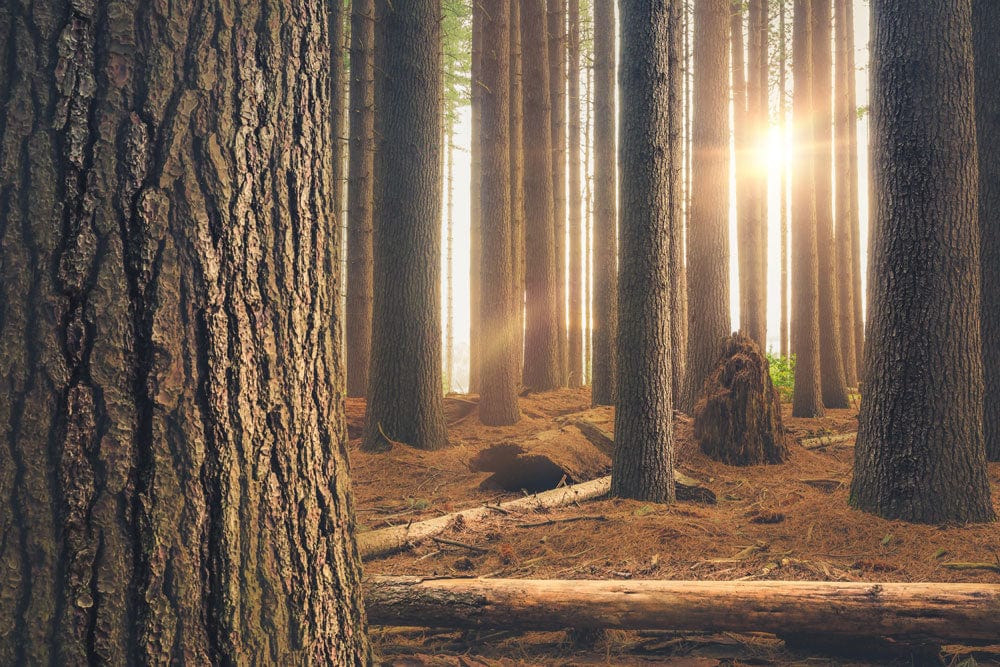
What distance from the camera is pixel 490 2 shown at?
10.7 m

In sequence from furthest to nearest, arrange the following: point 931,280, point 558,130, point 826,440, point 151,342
Result: point 558,130
point 826,440
point 931,280
point 151,342

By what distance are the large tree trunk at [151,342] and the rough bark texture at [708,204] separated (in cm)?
836

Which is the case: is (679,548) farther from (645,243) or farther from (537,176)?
(537,176)

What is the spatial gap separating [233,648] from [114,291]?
92 centimetres

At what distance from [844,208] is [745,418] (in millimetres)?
9750

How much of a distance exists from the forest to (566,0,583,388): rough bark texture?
4.37 metres

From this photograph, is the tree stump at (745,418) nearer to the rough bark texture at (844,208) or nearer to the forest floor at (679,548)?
the forest floor at (679,548)

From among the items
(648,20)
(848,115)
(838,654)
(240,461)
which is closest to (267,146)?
(240,461)

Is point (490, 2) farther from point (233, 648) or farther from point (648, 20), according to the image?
point (233, 648)

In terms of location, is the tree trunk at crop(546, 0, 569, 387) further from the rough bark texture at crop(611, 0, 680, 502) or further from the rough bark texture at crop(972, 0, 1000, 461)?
the rough bark texture at crop(972, 0, 1000, 461)

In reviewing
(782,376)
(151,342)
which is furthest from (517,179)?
(151,342)

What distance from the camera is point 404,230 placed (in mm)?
8281

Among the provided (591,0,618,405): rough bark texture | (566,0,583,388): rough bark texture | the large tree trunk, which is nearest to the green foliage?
(591,0,618,405): rough bark texture

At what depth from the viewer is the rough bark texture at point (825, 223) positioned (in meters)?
11.4
